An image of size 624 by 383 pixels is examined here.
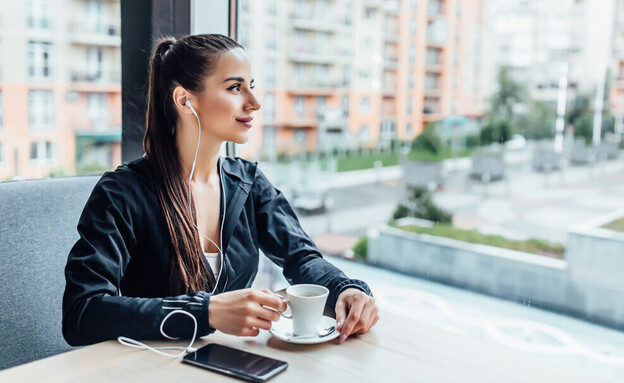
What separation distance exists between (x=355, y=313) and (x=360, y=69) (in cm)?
209

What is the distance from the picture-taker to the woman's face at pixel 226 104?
105 centimetres

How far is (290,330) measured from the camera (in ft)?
2.62

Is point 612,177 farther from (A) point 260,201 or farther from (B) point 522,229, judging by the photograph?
(A) point 260,201

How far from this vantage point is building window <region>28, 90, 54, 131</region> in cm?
166

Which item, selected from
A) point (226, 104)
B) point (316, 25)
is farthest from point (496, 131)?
point (226, 104)

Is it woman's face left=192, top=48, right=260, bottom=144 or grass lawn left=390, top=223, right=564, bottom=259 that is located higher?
woman's face left=192, top=48, right=260, bottom=144

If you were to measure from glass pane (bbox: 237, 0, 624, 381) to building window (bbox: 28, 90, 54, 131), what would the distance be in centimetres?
72

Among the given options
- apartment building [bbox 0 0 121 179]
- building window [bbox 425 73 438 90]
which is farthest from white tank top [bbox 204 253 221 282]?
building window [bbox 425 73 438 90]

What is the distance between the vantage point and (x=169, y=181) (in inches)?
40.6

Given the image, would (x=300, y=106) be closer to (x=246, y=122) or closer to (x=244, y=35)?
(x=244, y=35)

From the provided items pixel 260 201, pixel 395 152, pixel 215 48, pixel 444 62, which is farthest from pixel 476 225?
pixel 215 48

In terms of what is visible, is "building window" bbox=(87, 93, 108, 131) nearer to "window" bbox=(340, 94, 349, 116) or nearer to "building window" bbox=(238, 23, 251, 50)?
"building window" bbox=(238, 23, 251, 50)

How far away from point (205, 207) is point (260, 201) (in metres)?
0.13

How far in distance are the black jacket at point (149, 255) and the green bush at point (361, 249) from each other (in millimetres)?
1740
